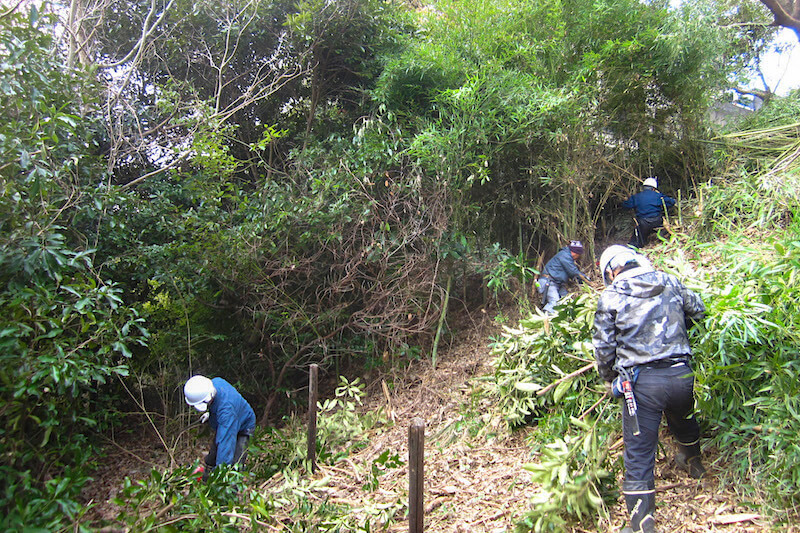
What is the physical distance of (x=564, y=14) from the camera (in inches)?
252

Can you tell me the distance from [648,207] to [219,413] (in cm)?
616

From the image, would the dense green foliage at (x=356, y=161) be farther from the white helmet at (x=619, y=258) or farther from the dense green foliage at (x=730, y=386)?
the white helmet at (x=619, y=258)

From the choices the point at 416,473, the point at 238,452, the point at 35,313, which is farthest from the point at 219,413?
the point at 416,473

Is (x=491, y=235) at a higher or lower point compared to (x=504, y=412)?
higher

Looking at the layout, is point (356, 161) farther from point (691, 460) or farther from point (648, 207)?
point (691, 460)

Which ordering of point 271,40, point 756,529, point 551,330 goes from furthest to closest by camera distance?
point 271,40
point 551,330
point 756,529

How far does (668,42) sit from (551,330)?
15.0 ft

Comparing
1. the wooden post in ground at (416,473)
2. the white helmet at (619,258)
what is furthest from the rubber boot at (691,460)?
the wooden post in ground at (416,473)

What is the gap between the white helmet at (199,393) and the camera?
165 inches

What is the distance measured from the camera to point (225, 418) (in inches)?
169

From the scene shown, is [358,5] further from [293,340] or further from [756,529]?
[756,529]

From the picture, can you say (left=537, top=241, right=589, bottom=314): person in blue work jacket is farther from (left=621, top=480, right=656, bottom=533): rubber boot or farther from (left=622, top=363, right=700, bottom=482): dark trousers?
(left=621, top=480, right=656, bottom=533): rubber boot

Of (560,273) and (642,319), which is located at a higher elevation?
(642,319)

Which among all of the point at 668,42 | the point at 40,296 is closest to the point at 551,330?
the point at 40,296
